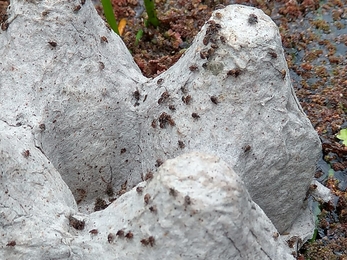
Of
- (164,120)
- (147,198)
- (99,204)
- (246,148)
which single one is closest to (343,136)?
(246,148)

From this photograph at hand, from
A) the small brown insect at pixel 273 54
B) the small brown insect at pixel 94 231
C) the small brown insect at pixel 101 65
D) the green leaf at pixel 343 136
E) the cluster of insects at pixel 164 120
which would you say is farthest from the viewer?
the green leaf at pixel 343 136

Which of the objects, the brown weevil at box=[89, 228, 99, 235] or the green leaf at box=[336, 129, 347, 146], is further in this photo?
the green leaf at box=[336, 129, 347, 146]

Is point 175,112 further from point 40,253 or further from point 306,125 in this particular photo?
point 40,253

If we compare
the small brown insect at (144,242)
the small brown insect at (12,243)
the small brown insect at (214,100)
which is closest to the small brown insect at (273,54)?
the small brown insect at (214,100)

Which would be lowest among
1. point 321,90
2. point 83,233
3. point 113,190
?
point 321,90

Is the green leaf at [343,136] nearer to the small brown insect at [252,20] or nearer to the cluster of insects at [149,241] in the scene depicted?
the small brown insect at [252,20]

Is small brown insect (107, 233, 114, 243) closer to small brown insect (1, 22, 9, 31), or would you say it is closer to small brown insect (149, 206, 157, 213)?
small brown insect (149, 206, 157, 213)

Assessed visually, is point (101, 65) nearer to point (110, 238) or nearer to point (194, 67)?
point (194, 67)

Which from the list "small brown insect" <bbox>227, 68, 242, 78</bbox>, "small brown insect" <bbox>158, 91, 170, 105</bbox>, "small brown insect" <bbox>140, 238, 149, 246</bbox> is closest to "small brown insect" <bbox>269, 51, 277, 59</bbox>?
"small brown insect" <bbox>227, 68, 242, 78</bbox>

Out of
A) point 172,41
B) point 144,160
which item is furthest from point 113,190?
point 172,41
